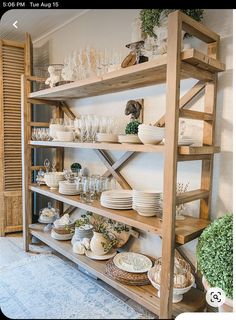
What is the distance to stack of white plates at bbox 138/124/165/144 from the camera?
1062 mm

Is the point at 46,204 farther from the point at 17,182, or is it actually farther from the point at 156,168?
the point at 156,168

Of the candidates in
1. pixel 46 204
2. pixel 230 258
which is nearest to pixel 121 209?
pixel 230 258

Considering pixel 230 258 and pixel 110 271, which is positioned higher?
pixel 230 258

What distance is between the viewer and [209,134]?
3.65 feet

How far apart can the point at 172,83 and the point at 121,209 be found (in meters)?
0.64

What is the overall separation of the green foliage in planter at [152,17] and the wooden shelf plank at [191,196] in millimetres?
698

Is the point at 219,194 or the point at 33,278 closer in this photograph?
the point at 219,194

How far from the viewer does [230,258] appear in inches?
32.7

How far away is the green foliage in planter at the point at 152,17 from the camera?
105 cm

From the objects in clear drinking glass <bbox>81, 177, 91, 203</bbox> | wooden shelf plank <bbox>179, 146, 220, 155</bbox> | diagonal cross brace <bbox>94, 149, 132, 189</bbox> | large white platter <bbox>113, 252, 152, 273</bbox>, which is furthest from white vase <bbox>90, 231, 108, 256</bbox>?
wooden shelf plank <bbox>179, 146, 220, 155</bbox>

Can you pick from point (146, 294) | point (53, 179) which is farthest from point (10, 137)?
point (146, 294)

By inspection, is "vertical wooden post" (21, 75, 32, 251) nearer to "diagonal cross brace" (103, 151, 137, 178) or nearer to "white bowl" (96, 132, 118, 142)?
"diagonal cross brace" (103, 151, 137, 178)

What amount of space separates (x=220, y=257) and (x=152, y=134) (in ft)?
1.66

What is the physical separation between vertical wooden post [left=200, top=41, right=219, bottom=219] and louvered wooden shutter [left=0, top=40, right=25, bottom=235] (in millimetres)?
1610
